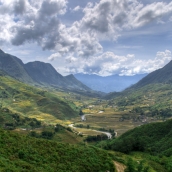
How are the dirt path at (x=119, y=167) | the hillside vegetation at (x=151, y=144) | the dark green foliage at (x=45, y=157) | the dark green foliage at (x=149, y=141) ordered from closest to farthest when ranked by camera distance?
the dark green foliage at (x=45, y=157), the dirt path at (x=119, y=167), the hillside vegetation at (x=151, y=144), the dark green foliage at (x=149, y=141)

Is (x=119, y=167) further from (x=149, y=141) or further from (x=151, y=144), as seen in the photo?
(x=149, y=141)

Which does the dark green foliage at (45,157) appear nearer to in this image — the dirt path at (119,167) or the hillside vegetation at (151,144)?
the dirt path at (119,167)

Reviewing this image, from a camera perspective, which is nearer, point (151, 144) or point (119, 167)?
point (119, 167)

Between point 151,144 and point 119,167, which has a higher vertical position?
point 119,167

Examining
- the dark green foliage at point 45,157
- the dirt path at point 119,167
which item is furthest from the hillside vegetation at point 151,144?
the dark green foliage at point 45,157

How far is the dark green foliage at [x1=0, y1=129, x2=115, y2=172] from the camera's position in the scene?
134 feet

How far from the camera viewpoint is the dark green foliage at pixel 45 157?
40791 millimetres

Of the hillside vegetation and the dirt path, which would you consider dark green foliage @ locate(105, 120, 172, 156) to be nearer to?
the hillside vegetation

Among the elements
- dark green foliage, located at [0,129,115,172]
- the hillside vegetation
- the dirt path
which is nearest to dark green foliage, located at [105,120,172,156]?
the hillside vegetation

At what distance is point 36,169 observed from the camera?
40.6m

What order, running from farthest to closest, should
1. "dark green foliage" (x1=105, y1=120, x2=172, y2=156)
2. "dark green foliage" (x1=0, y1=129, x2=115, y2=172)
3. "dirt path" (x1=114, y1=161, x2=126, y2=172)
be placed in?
"dark green foliage" (x1=105, y1=120, x2=172, y2=156), "dirt path" (x1=114, y1=161, x2=126, y2=172), "dark green foliage" (x1=0, y1=129, x2=115, y2=172)

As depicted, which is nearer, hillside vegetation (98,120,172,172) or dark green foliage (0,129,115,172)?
dark green foliage (0,129,115,172)

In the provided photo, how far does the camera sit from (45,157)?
160 feet

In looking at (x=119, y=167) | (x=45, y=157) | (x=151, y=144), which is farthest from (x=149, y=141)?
(x=45, y=157)
